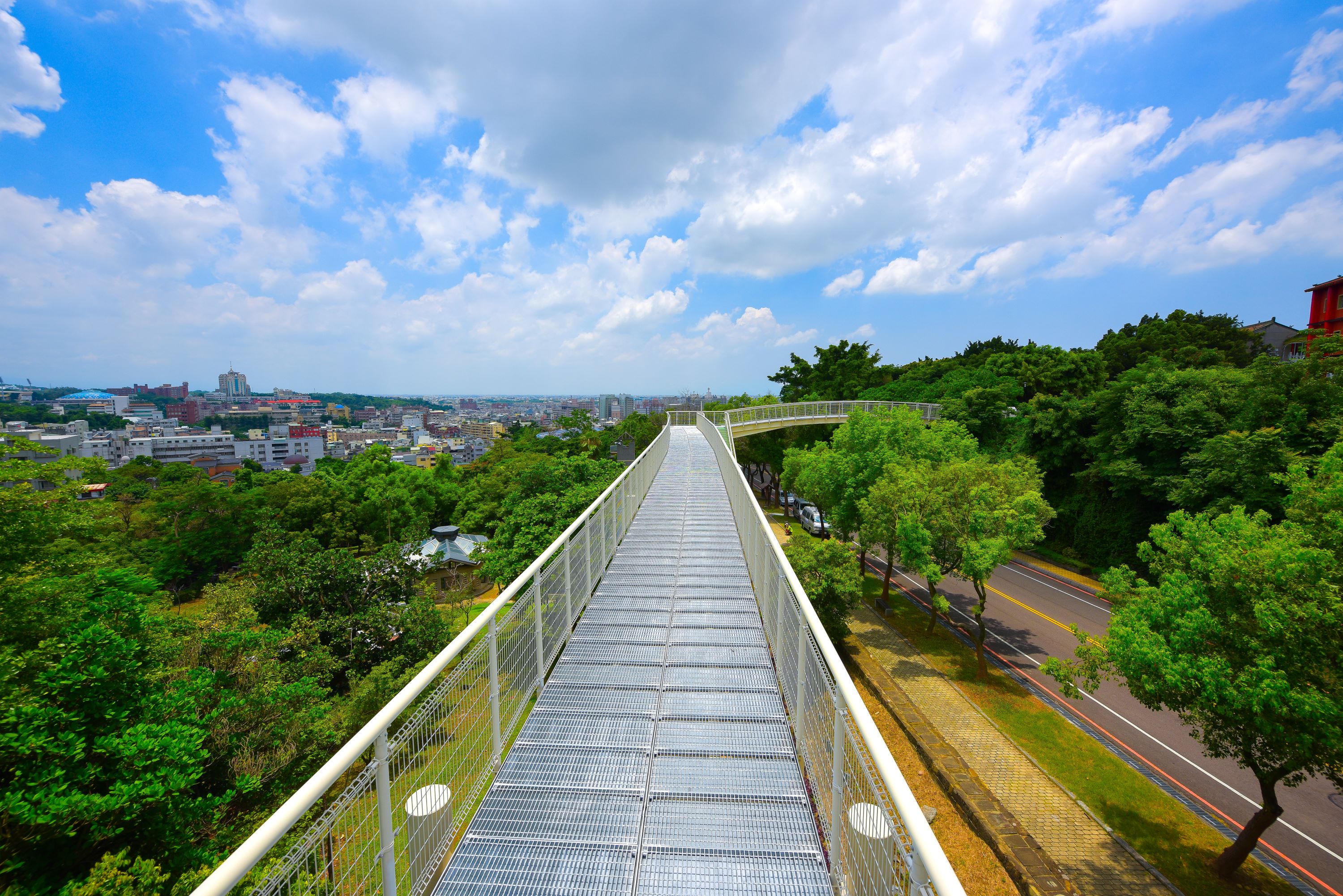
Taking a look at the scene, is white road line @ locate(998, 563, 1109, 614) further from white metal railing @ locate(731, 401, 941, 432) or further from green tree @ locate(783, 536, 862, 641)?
white metal railing @ locate(731, 401, 941, 432)

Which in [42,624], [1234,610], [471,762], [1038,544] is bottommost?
[1038,544]

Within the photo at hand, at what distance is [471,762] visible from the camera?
363 cm

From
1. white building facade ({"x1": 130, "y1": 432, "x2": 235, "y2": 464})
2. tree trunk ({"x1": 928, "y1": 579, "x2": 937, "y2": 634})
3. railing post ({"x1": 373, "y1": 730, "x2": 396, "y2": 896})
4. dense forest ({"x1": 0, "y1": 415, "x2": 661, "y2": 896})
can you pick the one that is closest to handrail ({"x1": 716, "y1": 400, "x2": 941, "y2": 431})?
dense forest ({"x1": 0, "y1": 415, "x2": 661, "y2": 896})

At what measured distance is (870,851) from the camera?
2395mm

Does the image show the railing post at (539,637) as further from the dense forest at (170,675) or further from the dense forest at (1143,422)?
the dense forest at (1143,422)

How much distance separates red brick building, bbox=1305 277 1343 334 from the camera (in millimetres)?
33906

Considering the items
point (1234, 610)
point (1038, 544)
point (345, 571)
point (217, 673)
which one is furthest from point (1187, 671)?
point (1038, 544)

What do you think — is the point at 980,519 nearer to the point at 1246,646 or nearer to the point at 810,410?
the point at 1246,646

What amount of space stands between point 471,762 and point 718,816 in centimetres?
169

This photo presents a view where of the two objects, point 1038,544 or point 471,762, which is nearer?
point 471,762

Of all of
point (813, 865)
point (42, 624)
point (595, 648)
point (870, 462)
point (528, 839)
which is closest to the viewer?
point (813, 865)

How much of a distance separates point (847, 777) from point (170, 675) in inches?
496

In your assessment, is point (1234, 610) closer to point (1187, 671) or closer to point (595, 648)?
point (1187, 671)

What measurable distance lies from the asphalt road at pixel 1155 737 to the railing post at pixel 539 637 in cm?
1279
